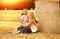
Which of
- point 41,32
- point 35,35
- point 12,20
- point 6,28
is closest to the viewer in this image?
point 35,35

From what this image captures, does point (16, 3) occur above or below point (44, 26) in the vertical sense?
above

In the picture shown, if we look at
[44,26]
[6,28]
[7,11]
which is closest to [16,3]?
[7,11]

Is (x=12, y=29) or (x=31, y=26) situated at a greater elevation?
(x=31, y=26)

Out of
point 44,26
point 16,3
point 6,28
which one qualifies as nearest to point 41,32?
point 44,26

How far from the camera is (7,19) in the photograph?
589 cm

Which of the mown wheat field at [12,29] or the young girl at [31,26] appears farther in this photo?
the young girl at [31,26]

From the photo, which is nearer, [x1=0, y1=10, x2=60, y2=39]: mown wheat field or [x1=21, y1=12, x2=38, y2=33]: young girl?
[x1=0, y1=10, x2=60, y2=39]: mown wheat field

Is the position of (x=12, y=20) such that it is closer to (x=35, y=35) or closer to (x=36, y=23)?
(x=36, y=23)

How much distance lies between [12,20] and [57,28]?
1.98 metres

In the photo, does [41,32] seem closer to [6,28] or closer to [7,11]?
[6,28]

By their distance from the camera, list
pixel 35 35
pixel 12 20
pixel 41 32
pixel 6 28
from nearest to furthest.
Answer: pixel 35 35, pixel 41 32, pixel 6 28, pixel 12 20

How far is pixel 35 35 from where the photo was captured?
4.03m

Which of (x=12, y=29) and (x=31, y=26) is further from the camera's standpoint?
(x=12, y=29)

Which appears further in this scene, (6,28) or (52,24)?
(6,28)
